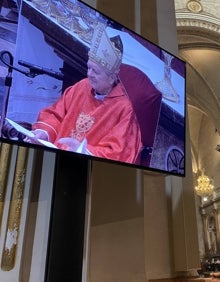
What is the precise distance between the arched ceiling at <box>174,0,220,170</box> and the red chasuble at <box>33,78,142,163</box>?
805cm

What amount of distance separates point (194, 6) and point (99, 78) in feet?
28.6

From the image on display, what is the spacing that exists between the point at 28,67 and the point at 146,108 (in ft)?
2.53

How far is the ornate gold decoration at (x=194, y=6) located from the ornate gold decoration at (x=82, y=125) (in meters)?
8.72

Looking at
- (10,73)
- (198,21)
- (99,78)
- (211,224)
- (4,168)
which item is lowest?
(4,168)

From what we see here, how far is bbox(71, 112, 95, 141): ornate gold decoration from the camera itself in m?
1.50

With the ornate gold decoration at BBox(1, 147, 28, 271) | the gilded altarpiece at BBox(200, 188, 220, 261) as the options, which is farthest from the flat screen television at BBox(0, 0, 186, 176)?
the gilded altarpiece at BBox(200, 188, 220, 261)

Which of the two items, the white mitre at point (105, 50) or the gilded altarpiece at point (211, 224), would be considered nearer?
the white mitre at point (105, 50)

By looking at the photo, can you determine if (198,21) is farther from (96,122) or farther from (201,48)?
(96,122)

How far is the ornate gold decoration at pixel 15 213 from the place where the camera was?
4.65 ft

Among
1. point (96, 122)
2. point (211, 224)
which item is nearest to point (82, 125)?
point (96, 122)

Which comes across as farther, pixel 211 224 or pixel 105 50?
pixel 211 224

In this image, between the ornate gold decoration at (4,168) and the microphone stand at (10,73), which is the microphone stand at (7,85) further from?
the ornate gold decoration at (4,168)

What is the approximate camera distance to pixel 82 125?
1542 millimetres

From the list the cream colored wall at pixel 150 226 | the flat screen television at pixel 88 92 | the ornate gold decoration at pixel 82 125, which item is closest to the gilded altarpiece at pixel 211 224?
the cream colored wall at pixel 150 226
